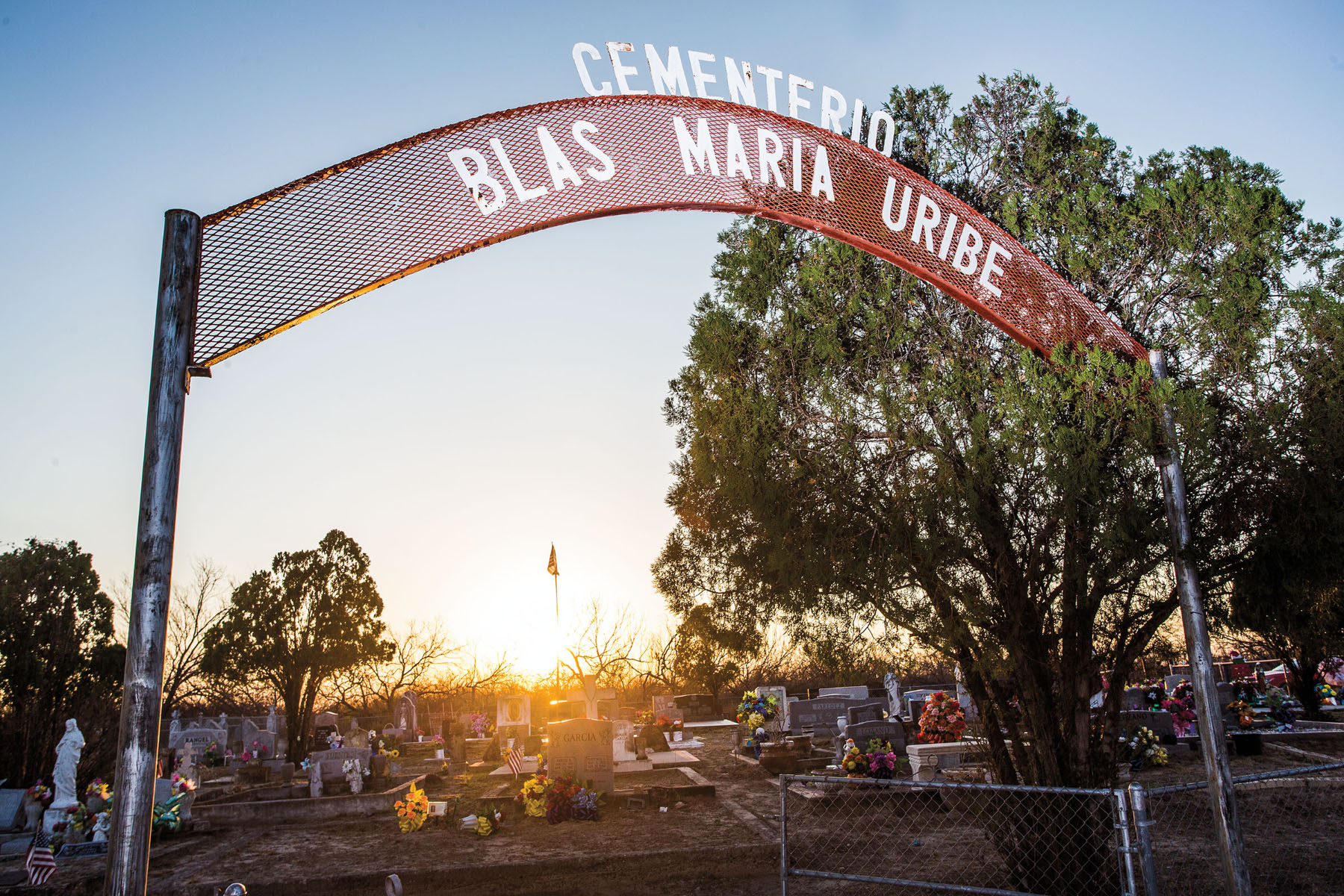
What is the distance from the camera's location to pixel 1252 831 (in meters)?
9.08

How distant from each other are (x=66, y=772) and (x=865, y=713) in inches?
547

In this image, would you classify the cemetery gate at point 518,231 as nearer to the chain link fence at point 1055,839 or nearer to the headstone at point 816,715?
the chain link fence at point 1055,839

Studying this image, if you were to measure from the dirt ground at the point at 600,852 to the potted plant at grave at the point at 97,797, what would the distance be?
5.37 ft

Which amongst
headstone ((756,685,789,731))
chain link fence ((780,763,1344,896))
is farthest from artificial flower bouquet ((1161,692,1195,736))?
headstone ((756,685,789,731))

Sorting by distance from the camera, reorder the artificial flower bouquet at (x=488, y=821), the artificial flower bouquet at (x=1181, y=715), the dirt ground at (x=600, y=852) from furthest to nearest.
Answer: the artificial flower bouquet at (x=1181, y=715) → the artificial flower bouquet at (x=488, y=821) → the dirt ground at (x=600, y=852)

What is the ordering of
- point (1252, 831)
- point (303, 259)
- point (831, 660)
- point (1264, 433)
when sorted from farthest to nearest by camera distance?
point (1252, 831) < point (831, 660) < point (1264, 433) < point (303, 259)

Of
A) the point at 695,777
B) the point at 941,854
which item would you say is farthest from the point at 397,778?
the point at 941,854

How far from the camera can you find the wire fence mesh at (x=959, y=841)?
19.1 feet

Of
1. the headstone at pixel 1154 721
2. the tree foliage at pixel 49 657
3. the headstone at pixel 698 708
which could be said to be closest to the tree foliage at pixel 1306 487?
the headstone at pixel 1154 721

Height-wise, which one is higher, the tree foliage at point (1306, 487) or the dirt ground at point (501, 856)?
the tree foliage at point (1306, 487)

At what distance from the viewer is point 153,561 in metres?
3.10

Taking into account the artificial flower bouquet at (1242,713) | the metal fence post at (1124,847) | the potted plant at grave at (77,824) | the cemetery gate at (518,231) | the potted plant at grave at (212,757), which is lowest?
the potted plant at grave at (212,757)

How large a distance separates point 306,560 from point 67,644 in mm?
7506

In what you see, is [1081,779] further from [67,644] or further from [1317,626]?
[67,644]
